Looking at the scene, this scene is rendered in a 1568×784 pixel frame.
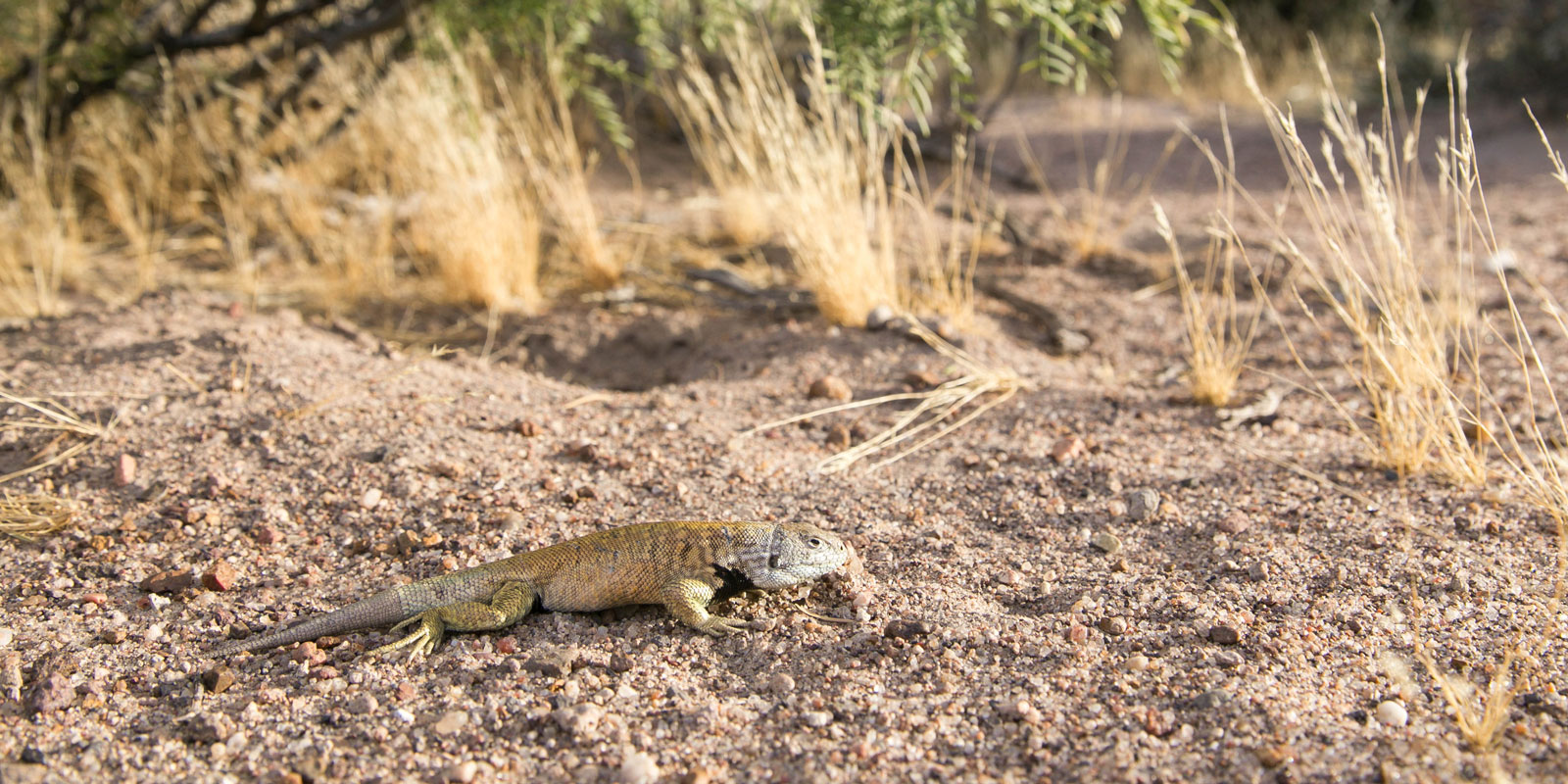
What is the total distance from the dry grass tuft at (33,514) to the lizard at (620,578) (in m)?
0.99

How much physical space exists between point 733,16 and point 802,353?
1.85m

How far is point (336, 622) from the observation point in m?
2.86

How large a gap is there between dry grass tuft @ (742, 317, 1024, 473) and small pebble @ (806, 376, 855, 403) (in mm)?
101

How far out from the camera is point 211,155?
668 centimetres

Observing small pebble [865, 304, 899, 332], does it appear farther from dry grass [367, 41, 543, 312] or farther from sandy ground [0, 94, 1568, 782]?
dry grass [367, 41, 543, 312]

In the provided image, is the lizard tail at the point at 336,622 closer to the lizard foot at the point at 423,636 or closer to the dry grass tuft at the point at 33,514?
the lizard foot at the point at 423,636

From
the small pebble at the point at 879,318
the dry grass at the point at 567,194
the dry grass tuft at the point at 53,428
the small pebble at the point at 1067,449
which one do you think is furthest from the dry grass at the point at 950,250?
the dry grass tuft at the point at 53,428

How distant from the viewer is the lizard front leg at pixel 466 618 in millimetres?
2807

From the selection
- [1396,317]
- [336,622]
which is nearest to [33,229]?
[336,622]

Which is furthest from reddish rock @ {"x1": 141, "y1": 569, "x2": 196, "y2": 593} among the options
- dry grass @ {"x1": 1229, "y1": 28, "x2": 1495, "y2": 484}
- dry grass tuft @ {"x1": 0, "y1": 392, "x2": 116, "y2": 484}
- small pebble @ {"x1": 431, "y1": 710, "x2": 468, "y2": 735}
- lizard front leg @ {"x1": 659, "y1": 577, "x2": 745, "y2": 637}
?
dry grass @ {"x1": 1229, "y1": 28, "x2": 1495, "y2": 484}

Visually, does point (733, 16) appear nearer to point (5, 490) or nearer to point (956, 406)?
point (956, 406)

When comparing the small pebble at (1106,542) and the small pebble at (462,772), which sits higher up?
the small pebble at (462,772)

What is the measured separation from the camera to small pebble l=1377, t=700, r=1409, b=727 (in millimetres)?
2418

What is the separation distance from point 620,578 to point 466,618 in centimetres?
42
